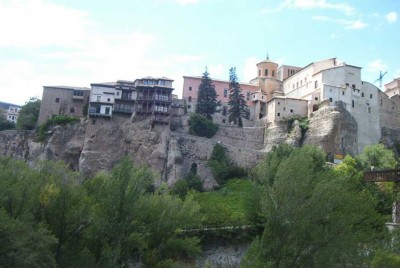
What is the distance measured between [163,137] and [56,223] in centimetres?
2430

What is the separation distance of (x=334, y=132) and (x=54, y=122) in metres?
30.2

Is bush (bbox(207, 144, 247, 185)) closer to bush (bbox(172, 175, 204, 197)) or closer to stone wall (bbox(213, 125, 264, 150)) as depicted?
bush (bbox(172, 175, 204, 197))

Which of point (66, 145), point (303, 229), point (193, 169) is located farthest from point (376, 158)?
point (66, 145)

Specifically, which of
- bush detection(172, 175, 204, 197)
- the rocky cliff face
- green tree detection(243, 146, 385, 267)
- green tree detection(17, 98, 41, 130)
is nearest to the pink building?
the rocky cliff face

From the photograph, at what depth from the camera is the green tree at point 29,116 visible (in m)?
58.5

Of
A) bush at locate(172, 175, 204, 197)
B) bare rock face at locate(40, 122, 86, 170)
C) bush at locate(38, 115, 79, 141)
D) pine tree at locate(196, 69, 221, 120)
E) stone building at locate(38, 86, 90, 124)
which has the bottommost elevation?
bush at locate(172, 175, 204, 197)

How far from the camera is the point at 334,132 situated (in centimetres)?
5434

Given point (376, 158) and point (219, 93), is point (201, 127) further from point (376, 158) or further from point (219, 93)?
point (376, 158)

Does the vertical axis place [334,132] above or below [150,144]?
above

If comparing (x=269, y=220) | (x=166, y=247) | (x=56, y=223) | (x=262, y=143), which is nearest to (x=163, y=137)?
(x=262, y=143)

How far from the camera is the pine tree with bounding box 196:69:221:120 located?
6147cm

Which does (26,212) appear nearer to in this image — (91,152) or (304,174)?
(304,174)

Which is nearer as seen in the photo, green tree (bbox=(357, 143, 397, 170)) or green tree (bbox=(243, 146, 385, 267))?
green tree (bbox=(243, 146, 385, 267))

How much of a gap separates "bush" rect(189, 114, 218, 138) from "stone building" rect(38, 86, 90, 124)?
12412 mm
